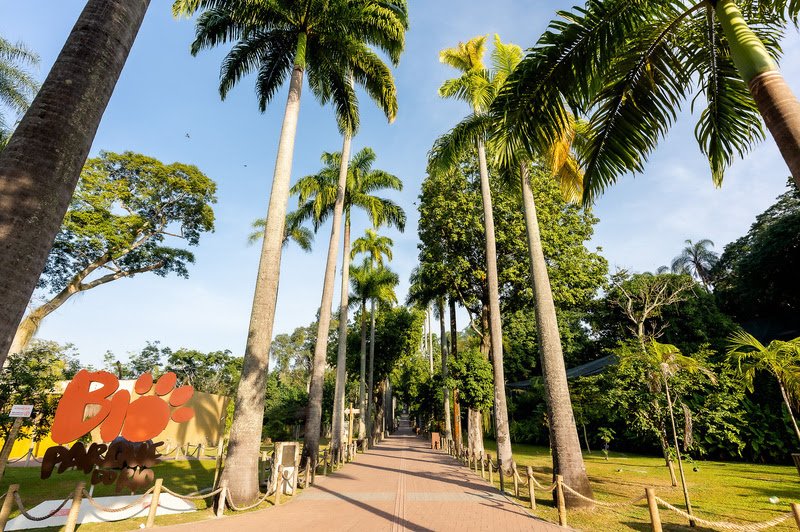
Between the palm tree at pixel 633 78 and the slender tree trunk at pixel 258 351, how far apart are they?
6822 mm

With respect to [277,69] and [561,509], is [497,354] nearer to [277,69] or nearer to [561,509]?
[561,509]

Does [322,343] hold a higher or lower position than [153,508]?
higher

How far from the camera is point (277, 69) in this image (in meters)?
13.5

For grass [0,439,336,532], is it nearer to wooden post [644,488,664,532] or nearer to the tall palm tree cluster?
the tall palm tree cluster

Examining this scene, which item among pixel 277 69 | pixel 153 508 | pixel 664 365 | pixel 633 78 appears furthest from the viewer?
pixel 277 69

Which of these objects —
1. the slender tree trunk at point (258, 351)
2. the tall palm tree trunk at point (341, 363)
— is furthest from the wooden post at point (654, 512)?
the tall palm tree trunk at point (341, 363)

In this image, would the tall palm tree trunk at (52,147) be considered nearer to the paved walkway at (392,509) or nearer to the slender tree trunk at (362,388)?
the paved walkway at (392,509)

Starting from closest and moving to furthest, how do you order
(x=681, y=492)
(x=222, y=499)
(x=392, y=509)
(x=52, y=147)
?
(x=52, y=147)
(x=222, y=499)
(x=392, y=509)
(x=681, y=492)

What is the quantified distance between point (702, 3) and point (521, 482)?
1260cm

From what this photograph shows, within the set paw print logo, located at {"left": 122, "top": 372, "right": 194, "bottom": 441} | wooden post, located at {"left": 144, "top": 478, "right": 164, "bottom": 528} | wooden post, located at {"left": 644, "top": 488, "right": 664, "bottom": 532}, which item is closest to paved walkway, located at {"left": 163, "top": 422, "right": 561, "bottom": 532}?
wooden post, located at {"left": 144, "top": 478, "right": 164, "bottom": 528}

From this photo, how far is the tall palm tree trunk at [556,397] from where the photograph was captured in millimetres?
8273

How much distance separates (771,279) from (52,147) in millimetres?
33158

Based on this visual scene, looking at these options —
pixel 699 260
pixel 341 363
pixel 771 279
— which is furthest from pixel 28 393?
pixel 699 260

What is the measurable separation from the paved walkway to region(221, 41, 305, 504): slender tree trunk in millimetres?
930
